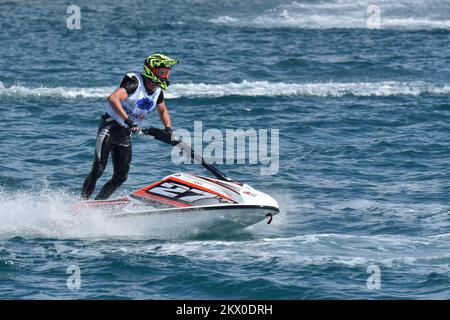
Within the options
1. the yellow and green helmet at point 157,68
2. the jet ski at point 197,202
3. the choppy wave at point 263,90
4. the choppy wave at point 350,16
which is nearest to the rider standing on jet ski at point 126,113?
the yellow and green helmet at point 157,68

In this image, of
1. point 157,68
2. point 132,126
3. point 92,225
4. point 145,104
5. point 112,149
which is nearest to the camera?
point 132,126

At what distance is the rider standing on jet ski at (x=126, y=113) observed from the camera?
12.7 meters

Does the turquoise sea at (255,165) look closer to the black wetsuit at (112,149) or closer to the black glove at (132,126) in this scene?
the black wetsuit at (112,149)

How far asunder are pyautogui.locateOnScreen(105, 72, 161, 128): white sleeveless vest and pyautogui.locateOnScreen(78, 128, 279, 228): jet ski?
0.48m

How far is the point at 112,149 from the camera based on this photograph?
1324cm

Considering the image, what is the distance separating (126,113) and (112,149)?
563 mm

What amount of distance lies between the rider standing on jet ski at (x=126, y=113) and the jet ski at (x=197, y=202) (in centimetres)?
49

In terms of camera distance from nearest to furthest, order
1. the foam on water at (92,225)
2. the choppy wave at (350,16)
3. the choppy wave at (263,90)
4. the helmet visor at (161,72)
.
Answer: the foam on water at (92,225) → the helmet visor at (161,72) → the choppy wave at (263,90) → the choppy wave at (350,16)

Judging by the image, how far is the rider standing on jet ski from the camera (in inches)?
501

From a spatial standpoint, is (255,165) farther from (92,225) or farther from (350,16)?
(350,16)

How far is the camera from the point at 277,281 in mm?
10820

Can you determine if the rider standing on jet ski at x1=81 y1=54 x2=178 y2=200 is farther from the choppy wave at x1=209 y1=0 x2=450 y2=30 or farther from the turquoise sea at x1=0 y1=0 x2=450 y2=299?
the choppy wave at x1=209 y1=0 x2=450 y2=30

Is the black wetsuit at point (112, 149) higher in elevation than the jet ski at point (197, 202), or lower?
higher

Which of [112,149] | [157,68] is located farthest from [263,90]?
[157,68]
